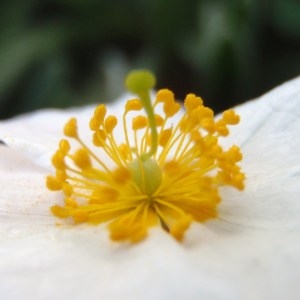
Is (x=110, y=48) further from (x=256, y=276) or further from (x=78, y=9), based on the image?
(x=256, y=276)

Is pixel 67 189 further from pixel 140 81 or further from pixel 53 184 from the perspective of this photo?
pixel 140 81

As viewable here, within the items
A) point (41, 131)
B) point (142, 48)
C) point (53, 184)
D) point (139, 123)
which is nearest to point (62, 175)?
point (53, 184)

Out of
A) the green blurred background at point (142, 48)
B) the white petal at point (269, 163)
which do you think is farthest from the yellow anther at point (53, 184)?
the green blurred background at point (142, 48)

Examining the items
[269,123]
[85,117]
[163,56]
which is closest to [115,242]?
[269,123]

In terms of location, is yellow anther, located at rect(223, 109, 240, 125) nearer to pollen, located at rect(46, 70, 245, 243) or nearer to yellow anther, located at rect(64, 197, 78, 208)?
pollen, located at rect(46, 70, 245, 243)

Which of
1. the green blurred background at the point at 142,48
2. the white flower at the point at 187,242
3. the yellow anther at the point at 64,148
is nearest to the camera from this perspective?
the white flower at the point at 187,242

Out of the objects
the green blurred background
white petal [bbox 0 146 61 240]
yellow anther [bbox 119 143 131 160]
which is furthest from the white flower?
the green blurred background

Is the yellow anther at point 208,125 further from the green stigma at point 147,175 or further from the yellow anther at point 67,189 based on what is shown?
the yellow anther at point 67,189
